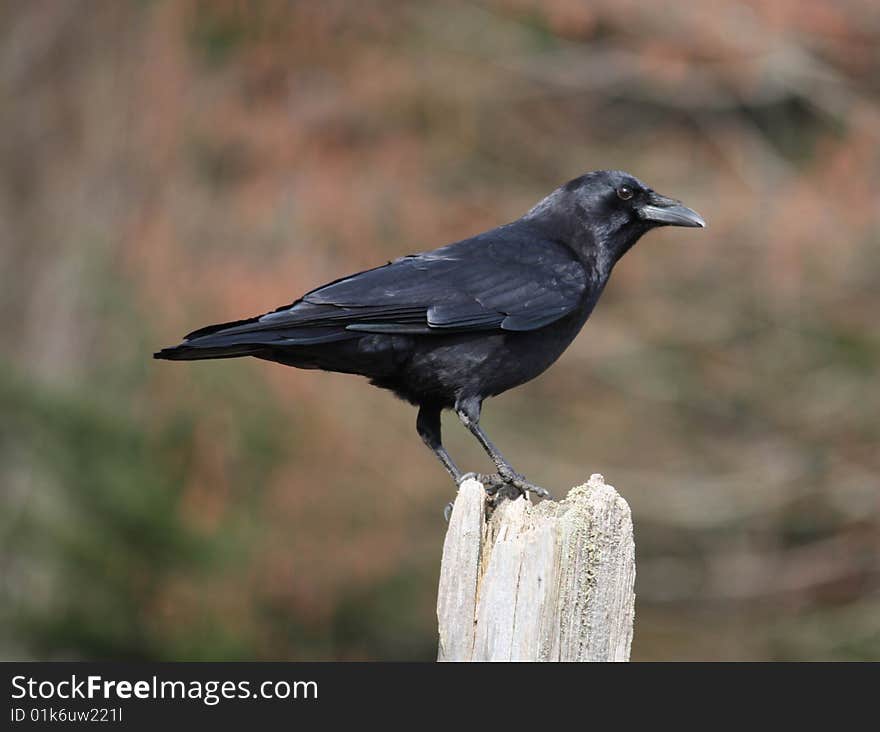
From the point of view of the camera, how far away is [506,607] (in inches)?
149

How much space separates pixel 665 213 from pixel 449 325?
1350 mm

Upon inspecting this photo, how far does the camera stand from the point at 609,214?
5930 mm

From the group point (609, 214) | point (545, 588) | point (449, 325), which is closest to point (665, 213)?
point (609, 214)

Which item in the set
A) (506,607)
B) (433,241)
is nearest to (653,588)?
(433,241)

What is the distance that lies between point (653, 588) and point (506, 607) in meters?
10.3

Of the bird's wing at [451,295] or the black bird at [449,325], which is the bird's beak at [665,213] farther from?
the bird's wing at [451,295]

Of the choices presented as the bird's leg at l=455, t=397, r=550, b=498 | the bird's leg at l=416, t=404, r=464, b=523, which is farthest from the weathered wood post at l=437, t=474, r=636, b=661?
the bird's leg at l=416, t=404, r=464, b=523

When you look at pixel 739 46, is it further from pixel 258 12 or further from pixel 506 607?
pixel 506 607

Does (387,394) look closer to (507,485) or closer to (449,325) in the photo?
(507,485)

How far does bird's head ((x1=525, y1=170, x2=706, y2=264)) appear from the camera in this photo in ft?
19.3

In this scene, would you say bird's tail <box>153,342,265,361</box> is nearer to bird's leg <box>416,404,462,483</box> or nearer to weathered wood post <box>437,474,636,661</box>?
bird's leg <box>416,404,462,483</box>

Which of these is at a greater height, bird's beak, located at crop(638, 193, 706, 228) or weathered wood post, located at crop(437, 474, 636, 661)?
bird's beak, located at crop(638, 193, 706, 228)

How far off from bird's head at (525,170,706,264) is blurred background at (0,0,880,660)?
580cm

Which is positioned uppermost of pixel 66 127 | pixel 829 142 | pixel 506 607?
pixel 66 127
